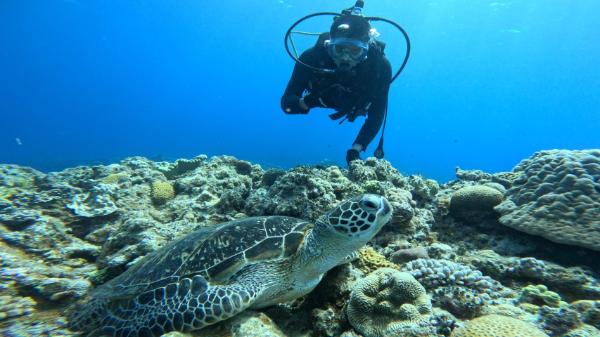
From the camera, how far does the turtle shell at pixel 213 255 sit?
1.95 metres

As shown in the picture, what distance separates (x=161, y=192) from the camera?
4484 mm

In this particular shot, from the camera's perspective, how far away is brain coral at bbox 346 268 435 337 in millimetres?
1642

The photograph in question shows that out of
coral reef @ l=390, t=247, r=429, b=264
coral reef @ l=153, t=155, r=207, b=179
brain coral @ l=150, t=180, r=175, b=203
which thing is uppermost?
coral reef @ l=153, t=155, r=207, b=179

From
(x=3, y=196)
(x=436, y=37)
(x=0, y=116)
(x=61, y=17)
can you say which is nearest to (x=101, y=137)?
(x=0, y=116)

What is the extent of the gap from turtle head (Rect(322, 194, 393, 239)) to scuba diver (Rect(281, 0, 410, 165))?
11.8 feet

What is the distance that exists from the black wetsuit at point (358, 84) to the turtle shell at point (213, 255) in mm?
4189

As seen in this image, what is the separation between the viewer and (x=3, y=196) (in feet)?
10.7

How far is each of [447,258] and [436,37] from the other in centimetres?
10505

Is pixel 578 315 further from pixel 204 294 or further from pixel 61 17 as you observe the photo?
pixel 61 17

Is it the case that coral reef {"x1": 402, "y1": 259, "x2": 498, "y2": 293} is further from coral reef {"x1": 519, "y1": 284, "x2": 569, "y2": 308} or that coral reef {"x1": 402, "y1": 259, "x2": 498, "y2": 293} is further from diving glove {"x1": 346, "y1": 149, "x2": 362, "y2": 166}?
diving glove {"x1": 346, "y1": 149, "x2": 362, "y2": 166}

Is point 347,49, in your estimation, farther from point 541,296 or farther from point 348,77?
point 541,296

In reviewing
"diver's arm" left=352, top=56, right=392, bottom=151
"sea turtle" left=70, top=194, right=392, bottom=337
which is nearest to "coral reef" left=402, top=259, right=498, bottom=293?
"sea turtle" left=70, top=194, right=392, bottom=337

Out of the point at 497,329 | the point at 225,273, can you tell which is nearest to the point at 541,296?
the point at 497,329

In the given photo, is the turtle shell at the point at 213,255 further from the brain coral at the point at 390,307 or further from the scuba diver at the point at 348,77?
the scuba diver at the point at 348,77
